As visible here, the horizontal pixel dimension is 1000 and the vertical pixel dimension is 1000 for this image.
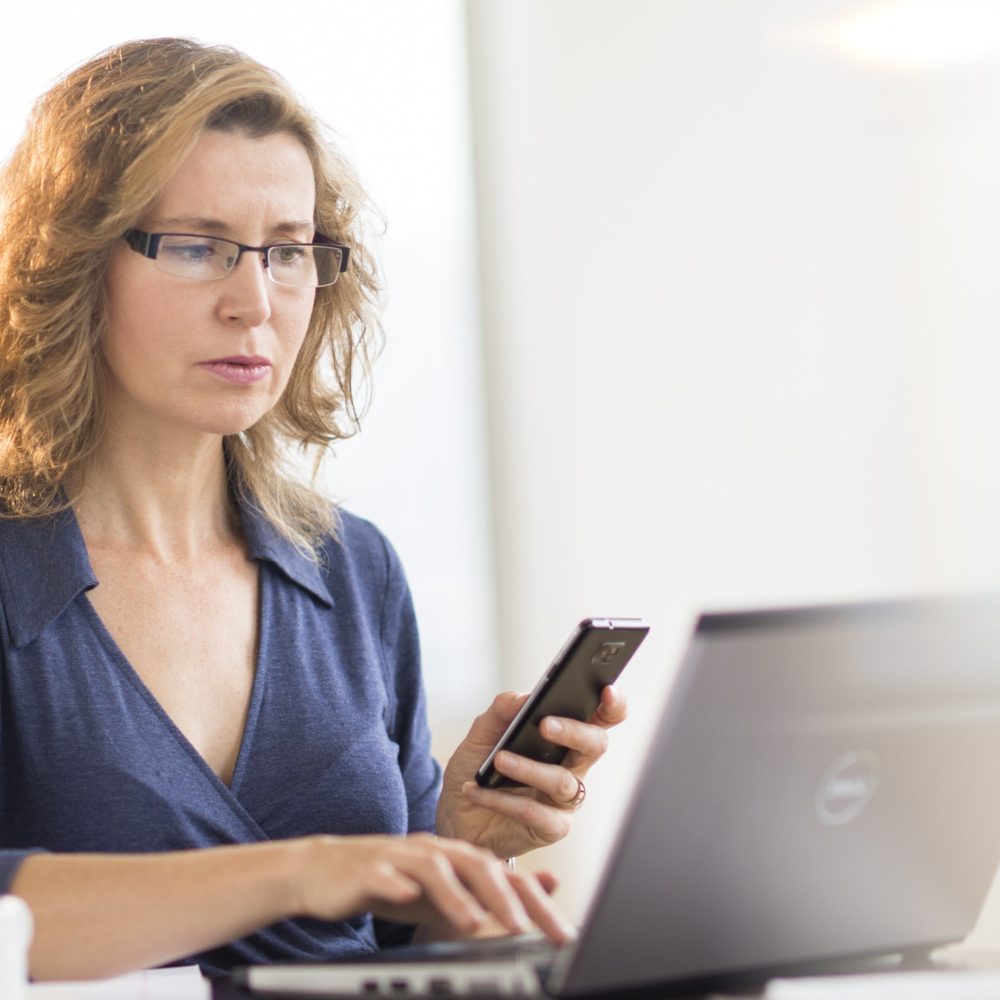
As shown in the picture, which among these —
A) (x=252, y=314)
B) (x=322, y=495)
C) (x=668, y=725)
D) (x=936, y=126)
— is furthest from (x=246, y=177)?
(x=936, y=126)

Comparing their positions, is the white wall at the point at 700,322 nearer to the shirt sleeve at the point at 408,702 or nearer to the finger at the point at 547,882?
the shirt sleeve at the point at 408,702

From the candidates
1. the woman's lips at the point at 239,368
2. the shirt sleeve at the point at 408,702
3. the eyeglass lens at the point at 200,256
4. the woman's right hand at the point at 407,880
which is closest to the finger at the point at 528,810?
the shirt sleeve at the point at 408,702

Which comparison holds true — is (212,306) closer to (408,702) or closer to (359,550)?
(359,550)

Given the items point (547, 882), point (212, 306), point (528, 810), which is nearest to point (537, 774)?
point (528, 810)

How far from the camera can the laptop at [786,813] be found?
0.86 m

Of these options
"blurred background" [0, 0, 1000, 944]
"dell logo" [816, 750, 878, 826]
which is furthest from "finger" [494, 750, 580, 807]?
"blurred background" [0, 0, 1000, 944]

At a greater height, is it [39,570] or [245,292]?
[245,292]

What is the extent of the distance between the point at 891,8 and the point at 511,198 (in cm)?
99

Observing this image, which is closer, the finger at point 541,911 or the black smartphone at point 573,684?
the finger at point 541,911

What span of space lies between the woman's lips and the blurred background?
1614 millimetres

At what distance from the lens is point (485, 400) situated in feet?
11.2

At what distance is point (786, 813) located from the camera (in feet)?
3.03

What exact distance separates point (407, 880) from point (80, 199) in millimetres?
978

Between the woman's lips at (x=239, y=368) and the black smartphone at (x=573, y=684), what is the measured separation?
1.66 feet
